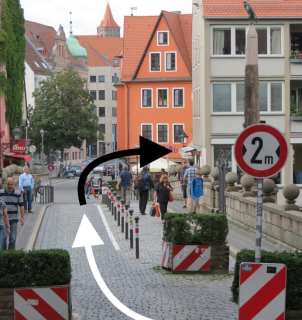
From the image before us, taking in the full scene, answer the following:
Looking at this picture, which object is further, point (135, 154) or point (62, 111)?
point (62, 111)

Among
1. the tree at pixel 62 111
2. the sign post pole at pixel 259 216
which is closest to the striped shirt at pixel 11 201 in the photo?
the sign post pole at pixel 259 216

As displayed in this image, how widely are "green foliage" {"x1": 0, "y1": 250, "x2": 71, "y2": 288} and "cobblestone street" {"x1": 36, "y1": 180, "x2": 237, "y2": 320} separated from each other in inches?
49.3

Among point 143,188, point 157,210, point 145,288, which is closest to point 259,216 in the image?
point 145,288

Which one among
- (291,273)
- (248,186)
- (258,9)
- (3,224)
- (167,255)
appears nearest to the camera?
(291,273)

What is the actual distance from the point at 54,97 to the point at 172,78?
925 inches

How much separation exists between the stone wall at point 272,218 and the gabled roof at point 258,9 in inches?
895

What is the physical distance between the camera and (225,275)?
1750cm

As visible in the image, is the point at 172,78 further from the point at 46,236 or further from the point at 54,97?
the point at 46,236

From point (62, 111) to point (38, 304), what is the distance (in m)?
91.0

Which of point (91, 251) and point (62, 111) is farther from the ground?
point (62, 111)

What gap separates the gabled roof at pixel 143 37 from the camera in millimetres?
83062

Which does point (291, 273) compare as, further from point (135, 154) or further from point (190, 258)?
point (190, 258)

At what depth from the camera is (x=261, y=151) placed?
34.4 ft

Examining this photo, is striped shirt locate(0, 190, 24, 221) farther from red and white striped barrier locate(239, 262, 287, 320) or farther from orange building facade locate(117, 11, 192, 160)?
orange building facade locate(117, 11, 192, 160)
